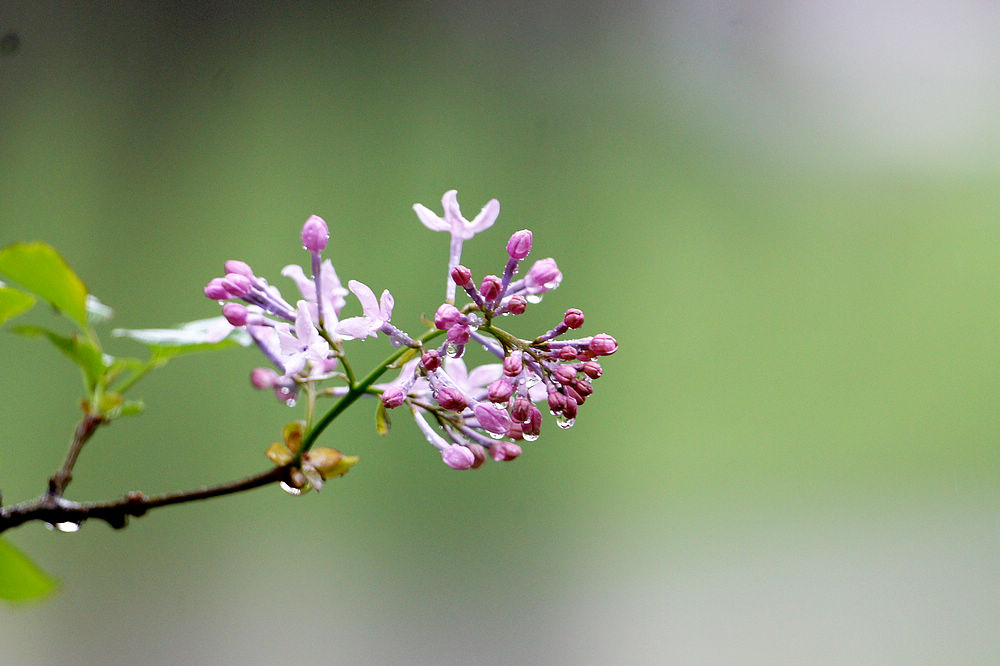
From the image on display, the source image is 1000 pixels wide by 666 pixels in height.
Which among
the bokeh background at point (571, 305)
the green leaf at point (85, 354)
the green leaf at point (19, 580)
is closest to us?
the green leaf at point (19, 580)

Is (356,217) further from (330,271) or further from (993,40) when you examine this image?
(993,40)

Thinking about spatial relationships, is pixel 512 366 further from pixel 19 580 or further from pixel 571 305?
pixel 571 305

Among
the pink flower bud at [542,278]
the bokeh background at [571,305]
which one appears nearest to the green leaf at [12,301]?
the pink flower bud at [542,278]

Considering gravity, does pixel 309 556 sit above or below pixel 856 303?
below

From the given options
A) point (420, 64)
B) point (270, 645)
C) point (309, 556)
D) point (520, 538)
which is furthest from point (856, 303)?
point (270, 645)

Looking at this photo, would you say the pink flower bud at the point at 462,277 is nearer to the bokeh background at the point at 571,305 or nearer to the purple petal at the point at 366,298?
the purple petal at the point at 366,298

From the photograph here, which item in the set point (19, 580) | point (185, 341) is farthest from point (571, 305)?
point (19, 580)

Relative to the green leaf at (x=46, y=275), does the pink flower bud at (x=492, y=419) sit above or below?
below
